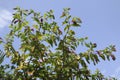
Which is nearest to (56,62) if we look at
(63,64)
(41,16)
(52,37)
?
(63,64)

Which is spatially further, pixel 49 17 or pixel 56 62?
pixel 49 17

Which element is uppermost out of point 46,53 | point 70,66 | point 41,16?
point 41,16

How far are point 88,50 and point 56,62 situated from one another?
0.84 meters

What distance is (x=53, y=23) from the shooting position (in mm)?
7215

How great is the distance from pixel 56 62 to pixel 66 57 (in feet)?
0.89

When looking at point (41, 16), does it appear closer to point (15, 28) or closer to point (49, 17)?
point (49, 17)

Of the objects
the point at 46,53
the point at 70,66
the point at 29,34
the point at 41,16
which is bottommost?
the point at 70,66

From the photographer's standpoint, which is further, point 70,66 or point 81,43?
point 81,43

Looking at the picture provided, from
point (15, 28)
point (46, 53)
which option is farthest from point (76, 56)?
point (15, 28)

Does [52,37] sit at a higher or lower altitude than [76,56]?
higher

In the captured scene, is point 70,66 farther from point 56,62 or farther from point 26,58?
point 26,58

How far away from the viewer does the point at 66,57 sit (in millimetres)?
6824

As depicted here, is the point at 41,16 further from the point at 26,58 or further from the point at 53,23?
the point at 26,58

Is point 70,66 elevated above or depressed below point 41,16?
below
